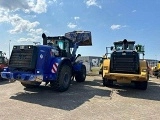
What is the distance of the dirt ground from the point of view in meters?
6.71

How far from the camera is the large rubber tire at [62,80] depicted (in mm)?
10227

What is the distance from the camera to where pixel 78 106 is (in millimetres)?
7895

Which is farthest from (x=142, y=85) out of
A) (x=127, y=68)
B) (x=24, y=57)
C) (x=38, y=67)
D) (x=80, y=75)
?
(x=24, y=57)

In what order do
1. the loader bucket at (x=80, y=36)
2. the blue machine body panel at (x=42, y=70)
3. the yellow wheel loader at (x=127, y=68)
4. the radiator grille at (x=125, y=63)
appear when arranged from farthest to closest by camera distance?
the loader bucket at (x=80, y=36) < the radiator grille at (x=125, y=63) < the yellow wheel loader at (x=127, y=68) < the blue machine body panel at (x=42, y=70)

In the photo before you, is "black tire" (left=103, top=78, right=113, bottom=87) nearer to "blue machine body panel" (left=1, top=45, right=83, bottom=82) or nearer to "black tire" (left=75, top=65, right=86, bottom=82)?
"black tire" (left=75, top=65, right=86, bottom=82)

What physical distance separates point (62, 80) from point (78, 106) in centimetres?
279

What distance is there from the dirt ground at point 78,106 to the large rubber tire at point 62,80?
1.07 ft

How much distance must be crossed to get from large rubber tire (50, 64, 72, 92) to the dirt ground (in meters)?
0.33

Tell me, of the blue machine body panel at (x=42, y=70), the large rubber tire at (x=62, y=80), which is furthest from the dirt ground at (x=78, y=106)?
the blue machine body panel at (x=42, y=70)

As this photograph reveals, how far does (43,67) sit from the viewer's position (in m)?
9.52

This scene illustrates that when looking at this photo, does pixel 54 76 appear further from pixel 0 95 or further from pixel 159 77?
pixel 159 77

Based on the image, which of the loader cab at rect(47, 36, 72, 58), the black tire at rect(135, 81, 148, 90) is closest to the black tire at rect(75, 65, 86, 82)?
the loader cab at rect(47, 36, 72, 58)

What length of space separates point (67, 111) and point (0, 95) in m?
3.99

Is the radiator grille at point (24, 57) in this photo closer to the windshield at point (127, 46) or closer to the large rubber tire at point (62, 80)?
the large rubber tire at point (62, 80)
